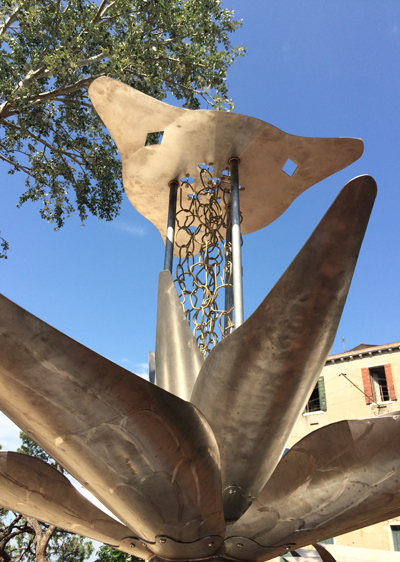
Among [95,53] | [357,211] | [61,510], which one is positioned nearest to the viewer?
[357,211]

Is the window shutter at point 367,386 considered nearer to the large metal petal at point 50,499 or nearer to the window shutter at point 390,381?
the window shutter at point 390,381

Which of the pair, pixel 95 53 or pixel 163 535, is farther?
pixel 95 53

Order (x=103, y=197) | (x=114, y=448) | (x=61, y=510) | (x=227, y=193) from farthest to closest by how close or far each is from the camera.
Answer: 1. (x=103, y=197)
2. (x=227, y=193)
3. (x=61, y=510)
4. (x=114, y=448)

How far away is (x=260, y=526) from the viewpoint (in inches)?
80.0

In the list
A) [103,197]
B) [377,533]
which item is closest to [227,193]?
[103,197]

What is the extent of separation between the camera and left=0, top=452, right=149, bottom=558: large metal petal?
2.24 meters

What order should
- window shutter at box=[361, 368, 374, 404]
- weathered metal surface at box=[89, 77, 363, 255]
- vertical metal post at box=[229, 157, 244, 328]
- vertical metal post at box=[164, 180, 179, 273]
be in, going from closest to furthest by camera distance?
vertical metal post at box=[229, 157, 244, 328], weathered metal surface at box=[89, 77, 363, 255], vertical metal post at box=[164, 180, 179, 273], window shutter at box=[361, 368, 374, 404]

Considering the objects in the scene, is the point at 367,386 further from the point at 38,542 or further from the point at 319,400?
the point at 38,542

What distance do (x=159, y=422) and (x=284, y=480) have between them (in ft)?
1.92

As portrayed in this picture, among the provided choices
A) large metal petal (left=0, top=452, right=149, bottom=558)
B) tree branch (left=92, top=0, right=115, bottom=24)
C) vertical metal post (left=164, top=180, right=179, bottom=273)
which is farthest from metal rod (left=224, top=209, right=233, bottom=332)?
tree branch (left=92, top=0, right=115, bottom=24)

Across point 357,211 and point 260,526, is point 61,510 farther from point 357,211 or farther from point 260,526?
point 357,211

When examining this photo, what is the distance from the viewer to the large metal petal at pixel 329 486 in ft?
6.19

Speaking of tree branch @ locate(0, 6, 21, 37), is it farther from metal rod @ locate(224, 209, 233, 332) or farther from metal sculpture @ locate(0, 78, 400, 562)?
metal sculpture @ locate(0, 78, 400, 562)

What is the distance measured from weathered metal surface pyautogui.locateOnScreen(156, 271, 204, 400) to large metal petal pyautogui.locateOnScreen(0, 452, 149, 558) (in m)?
0.85
